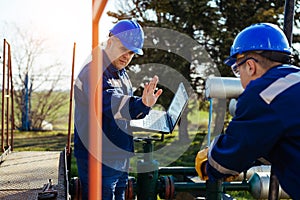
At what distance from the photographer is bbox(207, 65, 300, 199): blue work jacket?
1.70 m

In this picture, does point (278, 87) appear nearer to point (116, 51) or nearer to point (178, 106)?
point (116, 51)

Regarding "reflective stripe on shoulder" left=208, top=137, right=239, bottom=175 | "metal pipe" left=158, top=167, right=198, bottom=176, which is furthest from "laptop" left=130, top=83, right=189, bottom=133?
"reflective stripe on shoulder" left=208, top=137, right=239, bottom=175

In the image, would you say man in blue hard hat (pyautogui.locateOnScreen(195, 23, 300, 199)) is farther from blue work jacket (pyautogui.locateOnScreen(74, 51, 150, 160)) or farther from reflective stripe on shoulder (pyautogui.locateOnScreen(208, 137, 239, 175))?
blue work jacket (pyautogui.locateOnScreen(74, 51, 150, 160))

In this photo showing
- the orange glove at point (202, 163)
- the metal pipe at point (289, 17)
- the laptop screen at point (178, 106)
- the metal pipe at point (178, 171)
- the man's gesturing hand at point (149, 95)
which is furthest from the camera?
the metal pipe at point (178, 171)

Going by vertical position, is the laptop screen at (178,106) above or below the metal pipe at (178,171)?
above

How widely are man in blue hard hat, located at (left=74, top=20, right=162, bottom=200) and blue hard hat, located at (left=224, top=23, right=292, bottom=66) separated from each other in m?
0.83

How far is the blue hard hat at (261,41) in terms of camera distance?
1.96 m

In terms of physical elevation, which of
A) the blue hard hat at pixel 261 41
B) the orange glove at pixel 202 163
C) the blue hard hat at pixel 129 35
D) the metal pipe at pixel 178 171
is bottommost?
the metal pipe at pixel 178 171

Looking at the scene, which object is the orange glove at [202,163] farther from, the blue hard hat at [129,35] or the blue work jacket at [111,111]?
the blue hard hat at [129,35]

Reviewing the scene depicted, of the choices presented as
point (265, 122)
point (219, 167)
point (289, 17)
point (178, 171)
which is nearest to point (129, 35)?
point (289, 17)

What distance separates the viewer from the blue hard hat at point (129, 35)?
9.19 feet

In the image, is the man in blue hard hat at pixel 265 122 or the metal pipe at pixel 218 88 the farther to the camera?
the metal pipe at pixel 218 88

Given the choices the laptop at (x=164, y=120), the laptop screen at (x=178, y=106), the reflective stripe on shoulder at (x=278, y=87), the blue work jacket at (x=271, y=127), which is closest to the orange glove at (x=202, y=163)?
the blue work jacket at (x=271, y=127)

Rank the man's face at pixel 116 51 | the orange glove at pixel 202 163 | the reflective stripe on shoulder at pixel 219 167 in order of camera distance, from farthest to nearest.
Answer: the man's face at pixel 116 51
the orange glove at pixel 202 163
the reflective stripe on shoulder at pixel 219 167
